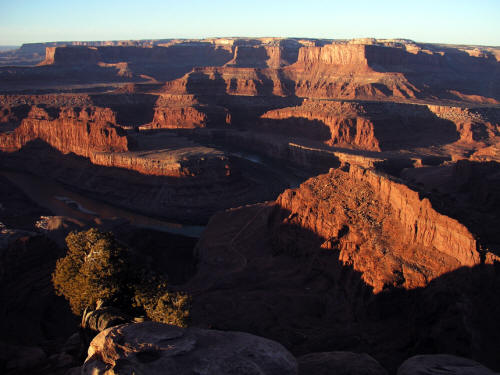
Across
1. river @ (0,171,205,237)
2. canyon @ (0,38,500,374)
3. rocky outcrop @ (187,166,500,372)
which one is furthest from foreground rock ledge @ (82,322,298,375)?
river @ (0,171,205,237)

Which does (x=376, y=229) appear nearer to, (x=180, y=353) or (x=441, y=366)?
(x=441, y=366)

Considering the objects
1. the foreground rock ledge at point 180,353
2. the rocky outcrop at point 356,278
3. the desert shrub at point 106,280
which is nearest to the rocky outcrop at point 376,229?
the rocky outcrop at point 356,278

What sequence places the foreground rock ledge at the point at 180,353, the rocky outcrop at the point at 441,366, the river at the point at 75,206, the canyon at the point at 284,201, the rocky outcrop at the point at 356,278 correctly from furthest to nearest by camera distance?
the river at the point at 75,206, the canyon at the point at 284,201, the rocky outcrop at the point at 356,278, the rocky outcrop at the point at 441,366, the foreground rock ledge at the point at 180,353

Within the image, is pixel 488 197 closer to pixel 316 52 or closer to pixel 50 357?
pixel 50 357

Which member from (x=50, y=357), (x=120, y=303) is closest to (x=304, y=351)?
(x=120, y=303)

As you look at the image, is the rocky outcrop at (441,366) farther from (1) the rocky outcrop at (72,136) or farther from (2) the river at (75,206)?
(1) the rocky outcrop at (72,136)

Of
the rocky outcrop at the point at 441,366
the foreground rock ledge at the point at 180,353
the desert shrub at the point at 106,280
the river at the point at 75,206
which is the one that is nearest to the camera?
the foreground rock ledge at the point at 180,353
